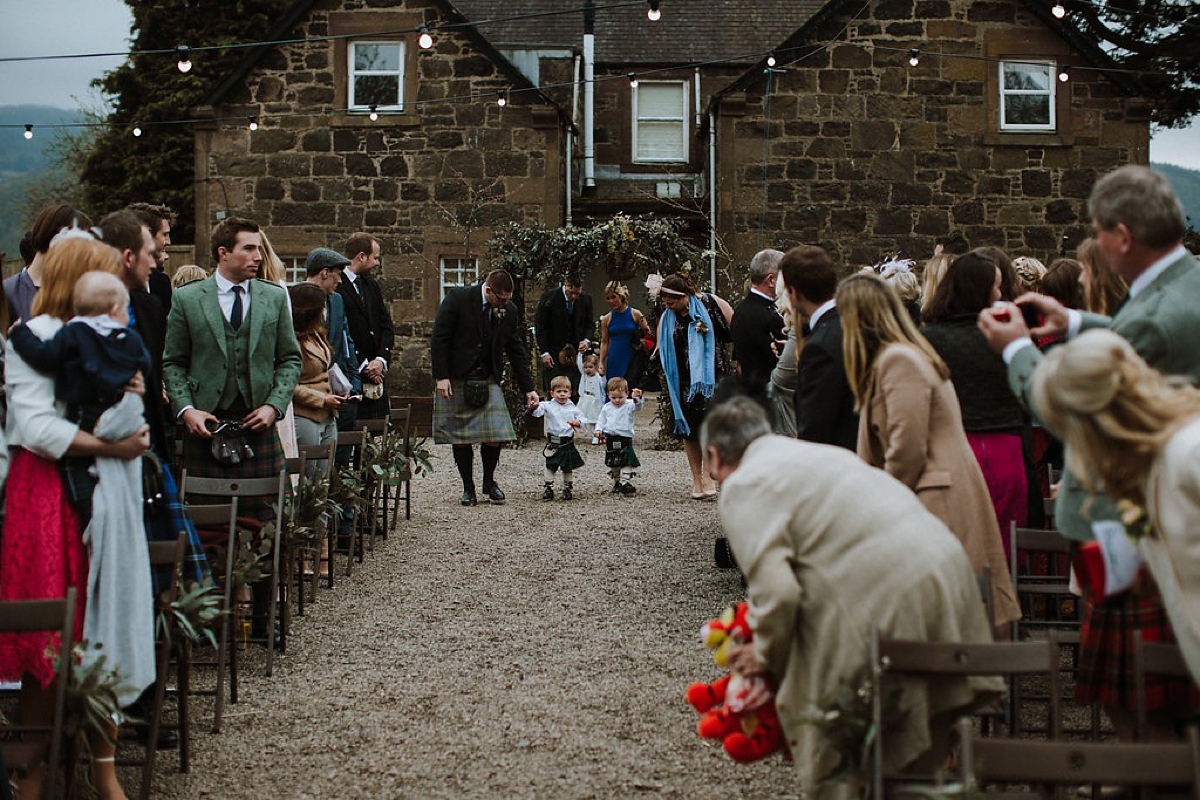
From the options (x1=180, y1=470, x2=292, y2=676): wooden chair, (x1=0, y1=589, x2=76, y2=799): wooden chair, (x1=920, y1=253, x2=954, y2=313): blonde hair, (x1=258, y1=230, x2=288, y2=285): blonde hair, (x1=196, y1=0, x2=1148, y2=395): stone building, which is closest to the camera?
(x1=0, y1=589, x2=76, y2=799): wooden chair

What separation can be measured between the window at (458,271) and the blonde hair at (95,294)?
1655cm

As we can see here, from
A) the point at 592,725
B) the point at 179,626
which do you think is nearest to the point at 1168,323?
the point at 592,725

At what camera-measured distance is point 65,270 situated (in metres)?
5.02

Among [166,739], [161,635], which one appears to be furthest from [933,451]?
[166,739]

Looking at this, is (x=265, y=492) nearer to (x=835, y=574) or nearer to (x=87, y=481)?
(x=87, y=481)

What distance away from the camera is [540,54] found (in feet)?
83.9

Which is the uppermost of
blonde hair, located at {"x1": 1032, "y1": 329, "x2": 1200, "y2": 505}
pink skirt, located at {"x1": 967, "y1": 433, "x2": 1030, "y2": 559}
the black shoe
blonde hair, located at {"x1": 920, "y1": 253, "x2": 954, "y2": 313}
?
blonde hair, located at {"x1": 920, "y1": 253, "x2": 954, "y2": 313}

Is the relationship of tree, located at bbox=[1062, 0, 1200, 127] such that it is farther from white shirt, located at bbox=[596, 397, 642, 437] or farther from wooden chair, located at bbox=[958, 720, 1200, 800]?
wooden chair, located at bbox=[958, 720, 1200, 800]

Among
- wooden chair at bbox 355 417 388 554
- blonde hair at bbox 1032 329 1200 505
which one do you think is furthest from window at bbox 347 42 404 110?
blonde hair at bbox 1032 329 1200 505

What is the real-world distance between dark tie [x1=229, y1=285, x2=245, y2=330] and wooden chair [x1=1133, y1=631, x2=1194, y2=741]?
505 cm

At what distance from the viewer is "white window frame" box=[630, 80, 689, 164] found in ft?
84.7

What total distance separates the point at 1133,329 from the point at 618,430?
30.7 feet

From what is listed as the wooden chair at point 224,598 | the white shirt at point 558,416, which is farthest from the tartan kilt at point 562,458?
the wooden chair at point 224,598

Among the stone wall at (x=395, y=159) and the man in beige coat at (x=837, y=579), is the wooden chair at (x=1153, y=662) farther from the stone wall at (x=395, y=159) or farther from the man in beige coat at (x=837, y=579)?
the stone wall at (x=395, y=159)
